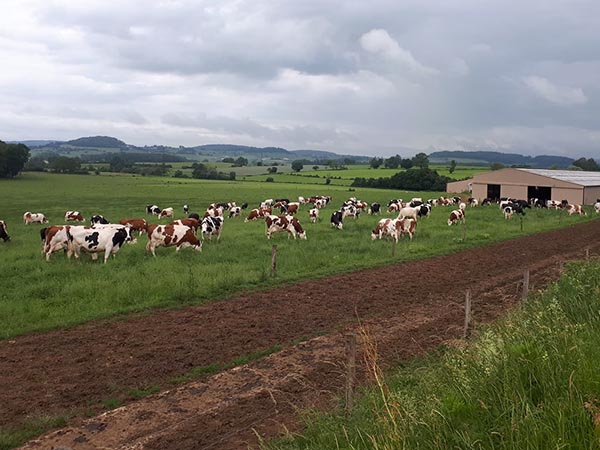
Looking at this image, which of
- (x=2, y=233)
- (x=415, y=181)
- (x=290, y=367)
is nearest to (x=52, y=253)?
(x=2, y=233)

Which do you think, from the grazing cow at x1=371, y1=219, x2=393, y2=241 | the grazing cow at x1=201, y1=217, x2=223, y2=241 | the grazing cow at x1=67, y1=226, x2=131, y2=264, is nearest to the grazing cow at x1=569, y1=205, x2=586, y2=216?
the grazing cow at x1=371, y1=219, x2=393, y2=241

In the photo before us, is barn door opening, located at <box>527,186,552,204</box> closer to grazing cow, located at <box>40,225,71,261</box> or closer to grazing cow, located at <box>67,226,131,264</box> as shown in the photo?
grazing cow, located at <box>67,226,131,264</box>

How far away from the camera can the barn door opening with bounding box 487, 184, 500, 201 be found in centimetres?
6203

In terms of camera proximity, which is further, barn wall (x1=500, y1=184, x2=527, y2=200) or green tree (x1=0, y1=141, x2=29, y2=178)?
green tree (x1=0, y1=141, x2=29, y2=178)

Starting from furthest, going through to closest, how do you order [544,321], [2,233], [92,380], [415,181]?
[415,181] < [2,233] < [92,380] < [544,321]

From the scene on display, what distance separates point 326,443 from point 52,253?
18449 mm

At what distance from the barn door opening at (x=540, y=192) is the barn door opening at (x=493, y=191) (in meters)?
3.80

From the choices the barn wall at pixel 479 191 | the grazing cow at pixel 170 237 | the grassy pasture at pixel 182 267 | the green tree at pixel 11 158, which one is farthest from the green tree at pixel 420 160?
the grazing cow at pixel 170 237

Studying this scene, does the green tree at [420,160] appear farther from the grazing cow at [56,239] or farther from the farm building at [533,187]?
the grazing cow at [56,239]

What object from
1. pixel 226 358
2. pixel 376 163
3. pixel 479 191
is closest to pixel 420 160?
pixel 376 163

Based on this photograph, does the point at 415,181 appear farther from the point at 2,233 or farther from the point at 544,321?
the point at 544,321

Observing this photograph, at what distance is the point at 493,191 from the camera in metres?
62.6

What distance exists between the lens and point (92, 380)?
834 cm

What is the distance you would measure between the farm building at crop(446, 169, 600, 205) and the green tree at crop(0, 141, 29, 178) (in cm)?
7435
